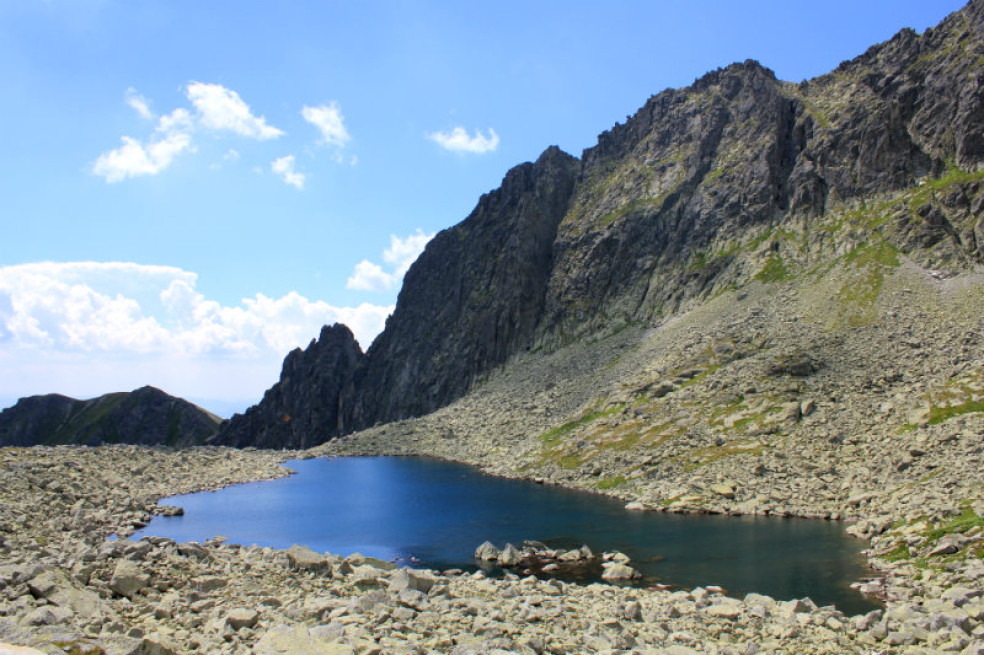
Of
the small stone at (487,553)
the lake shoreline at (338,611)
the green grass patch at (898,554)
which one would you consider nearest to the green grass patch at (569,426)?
the small stone at (487,553)

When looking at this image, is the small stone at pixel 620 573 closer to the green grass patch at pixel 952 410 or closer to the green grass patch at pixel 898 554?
the green grass patch at pixel 898 554

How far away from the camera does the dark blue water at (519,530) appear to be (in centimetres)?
3997

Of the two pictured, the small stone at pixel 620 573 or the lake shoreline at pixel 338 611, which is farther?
the small stone at pixel 620 573

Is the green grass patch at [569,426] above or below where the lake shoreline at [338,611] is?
above

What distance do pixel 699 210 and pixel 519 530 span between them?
103m

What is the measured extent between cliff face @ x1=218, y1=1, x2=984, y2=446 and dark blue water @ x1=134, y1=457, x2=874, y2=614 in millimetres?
64844

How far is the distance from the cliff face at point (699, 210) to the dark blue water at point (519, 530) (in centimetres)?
6484

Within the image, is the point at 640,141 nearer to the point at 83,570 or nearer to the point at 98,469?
the point at 98,469

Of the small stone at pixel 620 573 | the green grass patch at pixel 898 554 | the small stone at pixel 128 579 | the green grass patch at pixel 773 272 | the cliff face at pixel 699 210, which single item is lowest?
the small stone at pixel 620 573

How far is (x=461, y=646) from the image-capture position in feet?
67.3

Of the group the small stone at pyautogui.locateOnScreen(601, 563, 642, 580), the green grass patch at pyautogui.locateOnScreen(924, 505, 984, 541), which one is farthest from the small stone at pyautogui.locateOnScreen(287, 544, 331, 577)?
the green grass patch at pyautogui.locateOnScreen(924, 505, 984, 541)

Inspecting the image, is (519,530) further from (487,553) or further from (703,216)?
(703,216)

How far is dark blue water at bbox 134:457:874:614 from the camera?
3997 centimetres

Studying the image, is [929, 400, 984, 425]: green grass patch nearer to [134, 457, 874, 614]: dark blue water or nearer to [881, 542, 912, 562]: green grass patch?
[134, 457, 874, 614]: dark blue water
